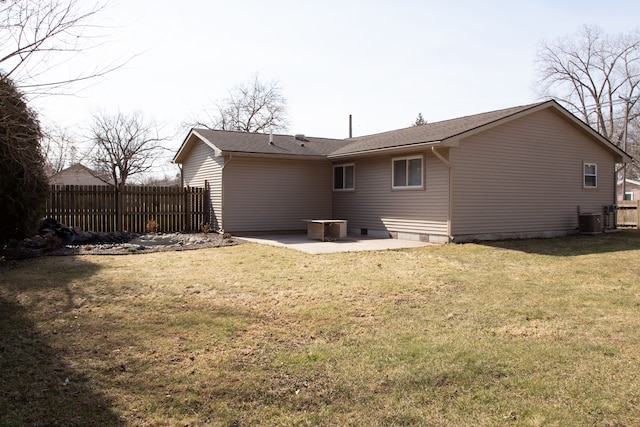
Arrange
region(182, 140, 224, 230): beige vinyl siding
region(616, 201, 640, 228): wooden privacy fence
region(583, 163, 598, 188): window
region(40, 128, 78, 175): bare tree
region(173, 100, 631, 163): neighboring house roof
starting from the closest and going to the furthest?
1. region(40, 128, 78, 175): bare tree
2. region(173, 100, 631, 163): neighboring house roof
3. region(182, 140, 224, 230): beige vinyl siding
4. region(583, 163, 598, 188): window
5. region(616, 201, 640, 228): wooden privacy fence

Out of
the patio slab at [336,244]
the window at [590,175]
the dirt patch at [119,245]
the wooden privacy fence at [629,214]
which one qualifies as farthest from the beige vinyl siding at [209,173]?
the wooden privacy fence at [629,214]

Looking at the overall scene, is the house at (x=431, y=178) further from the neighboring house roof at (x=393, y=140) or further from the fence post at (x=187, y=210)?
the fence post at (x=187, y=210)

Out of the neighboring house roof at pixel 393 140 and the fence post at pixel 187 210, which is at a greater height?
the neighboring house roof at pixel 393 140

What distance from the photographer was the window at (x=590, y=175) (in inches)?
653

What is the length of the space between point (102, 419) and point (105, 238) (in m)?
10.8

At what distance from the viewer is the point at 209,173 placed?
1669 centimetres

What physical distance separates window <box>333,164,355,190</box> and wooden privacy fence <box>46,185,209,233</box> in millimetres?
4638

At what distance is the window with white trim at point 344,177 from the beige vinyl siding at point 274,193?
0.23 meters

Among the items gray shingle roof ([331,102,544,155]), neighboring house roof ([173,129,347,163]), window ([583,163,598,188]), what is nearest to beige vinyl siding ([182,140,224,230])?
neighboring house roof ([173,129,347,163])

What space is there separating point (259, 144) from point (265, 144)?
0.87 ft

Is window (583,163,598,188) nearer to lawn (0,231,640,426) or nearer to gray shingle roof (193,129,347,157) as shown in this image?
gray shingle roof (193,129,347,157)

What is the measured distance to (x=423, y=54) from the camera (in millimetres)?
14414

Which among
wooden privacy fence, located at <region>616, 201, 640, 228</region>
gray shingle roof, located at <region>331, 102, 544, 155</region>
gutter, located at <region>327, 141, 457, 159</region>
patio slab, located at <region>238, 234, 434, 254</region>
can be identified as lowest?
patio slab, located at <region>238, 234, 434, 254</region>

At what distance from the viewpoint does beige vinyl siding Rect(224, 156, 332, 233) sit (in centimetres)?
1551
